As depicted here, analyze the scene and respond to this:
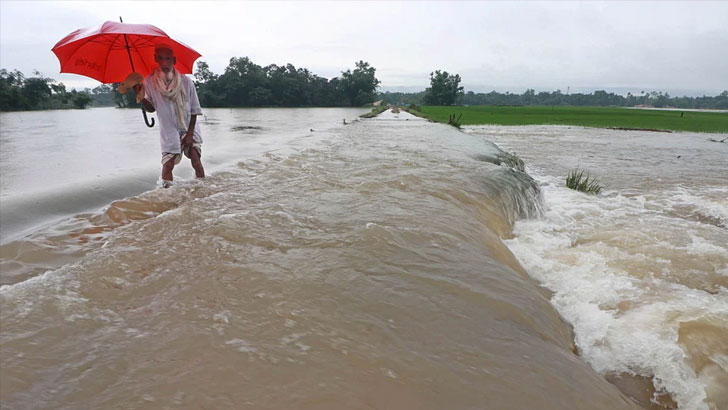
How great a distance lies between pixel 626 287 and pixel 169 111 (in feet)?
19.3

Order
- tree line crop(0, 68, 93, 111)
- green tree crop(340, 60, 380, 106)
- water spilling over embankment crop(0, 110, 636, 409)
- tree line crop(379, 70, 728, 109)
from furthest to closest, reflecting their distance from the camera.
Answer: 1. tree line crop(379, 70, 728, 109)
2. green tree crop(340, 60, 380, 106)
3. tree line crop(0, 68, 93, 111)
4. water spilling over embankment crop(0, 110, 636, 409)

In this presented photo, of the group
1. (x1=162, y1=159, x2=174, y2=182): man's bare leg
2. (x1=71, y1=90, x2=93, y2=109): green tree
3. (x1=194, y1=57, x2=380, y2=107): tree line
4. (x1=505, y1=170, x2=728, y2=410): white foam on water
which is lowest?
(x1=505, y1=170, x2=728, y2=410): white foam on water

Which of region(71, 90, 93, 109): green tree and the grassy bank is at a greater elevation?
region(71, 90, 93, 109): green tree

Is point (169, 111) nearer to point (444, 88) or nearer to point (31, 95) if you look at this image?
point (31, 95)

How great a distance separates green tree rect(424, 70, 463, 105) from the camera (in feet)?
311

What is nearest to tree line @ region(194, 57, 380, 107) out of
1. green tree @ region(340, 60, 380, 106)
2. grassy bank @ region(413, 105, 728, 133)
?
green tree @ region(340, 60, 380, 106)

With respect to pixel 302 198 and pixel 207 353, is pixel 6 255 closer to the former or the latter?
pixel 207 353

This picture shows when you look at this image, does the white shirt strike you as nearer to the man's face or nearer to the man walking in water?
the man walking in water

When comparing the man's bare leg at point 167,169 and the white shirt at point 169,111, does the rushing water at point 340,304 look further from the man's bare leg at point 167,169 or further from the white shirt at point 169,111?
the white shirt at point 169,111

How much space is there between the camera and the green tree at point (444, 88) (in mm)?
94812

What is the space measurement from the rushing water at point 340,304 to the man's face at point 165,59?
176 cm

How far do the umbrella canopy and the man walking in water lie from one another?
18cm

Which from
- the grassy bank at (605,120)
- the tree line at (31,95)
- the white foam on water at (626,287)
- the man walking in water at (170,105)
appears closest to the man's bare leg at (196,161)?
the man walking in water at (170,105)

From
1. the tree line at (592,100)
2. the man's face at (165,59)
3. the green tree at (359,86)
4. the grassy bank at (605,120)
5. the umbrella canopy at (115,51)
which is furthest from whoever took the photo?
the tree line at (592,100)
